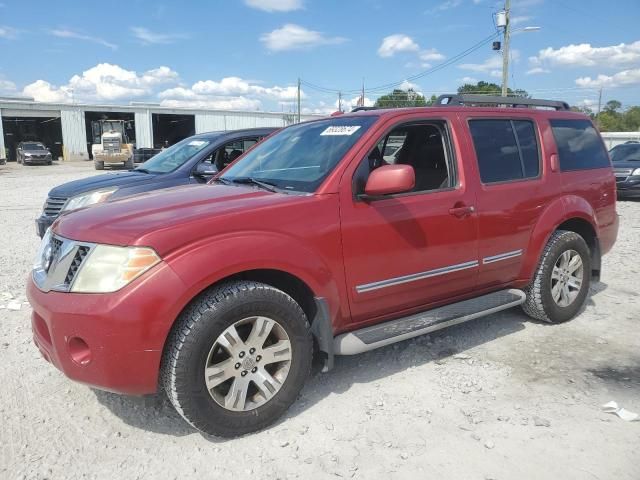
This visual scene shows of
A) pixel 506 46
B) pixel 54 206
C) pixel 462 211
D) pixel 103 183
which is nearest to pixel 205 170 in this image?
pixel 103 183

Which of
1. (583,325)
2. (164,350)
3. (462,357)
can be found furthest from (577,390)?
(164,350)

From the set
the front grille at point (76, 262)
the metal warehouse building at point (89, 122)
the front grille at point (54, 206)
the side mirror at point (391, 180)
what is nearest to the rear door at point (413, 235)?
the side mirror at point (391, 180)

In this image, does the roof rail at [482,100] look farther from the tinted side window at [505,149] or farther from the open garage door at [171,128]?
the open garage door at [171,128]

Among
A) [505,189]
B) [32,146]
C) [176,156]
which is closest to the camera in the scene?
[505,189]

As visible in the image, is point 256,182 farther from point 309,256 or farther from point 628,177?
point 628,177

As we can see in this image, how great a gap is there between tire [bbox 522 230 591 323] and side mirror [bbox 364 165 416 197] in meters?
1.93

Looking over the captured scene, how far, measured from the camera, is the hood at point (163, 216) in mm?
2664

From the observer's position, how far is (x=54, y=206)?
693 cm

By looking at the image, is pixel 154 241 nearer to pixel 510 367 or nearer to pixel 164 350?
pixel 164 350

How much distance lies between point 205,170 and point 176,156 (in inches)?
33.5

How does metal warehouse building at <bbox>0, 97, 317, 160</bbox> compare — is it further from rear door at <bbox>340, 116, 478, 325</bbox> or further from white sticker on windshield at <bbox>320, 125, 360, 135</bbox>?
rear door at <bbox>340, 116, 478, 325</bbox>

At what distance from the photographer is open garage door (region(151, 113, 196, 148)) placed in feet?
168

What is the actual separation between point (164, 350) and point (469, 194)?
7.84ft

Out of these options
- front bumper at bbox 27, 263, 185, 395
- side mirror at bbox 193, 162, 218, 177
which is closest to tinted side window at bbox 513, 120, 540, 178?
front bumper at bbox 27, 263, 185, 395
